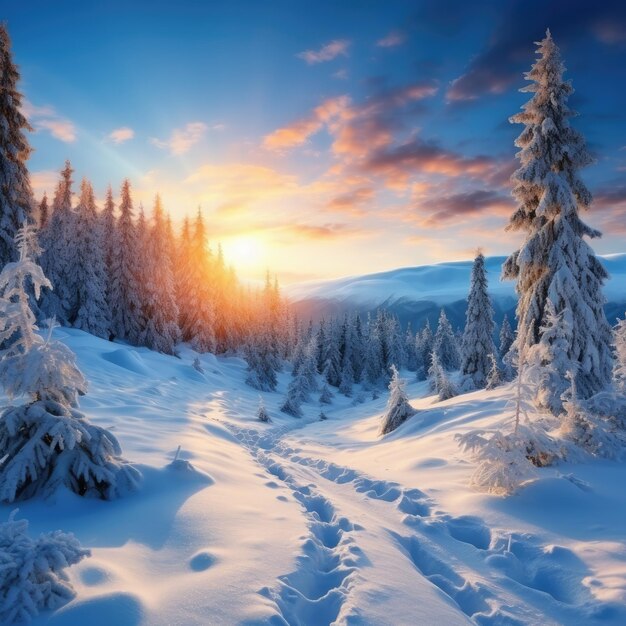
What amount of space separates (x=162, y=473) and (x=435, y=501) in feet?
17.5

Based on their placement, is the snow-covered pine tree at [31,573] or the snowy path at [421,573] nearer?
the snow-covered pine tree at [31,573]

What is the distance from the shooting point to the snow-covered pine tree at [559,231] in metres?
13.5

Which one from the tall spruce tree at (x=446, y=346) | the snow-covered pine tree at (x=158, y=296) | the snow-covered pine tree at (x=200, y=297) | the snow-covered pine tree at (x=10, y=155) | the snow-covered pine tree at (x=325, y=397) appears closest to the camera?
the snow-covered pine tree at (x=10, y=155)

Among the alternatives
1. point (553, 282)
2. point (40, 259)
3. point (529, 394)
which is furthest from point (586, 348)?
point (40, 259)

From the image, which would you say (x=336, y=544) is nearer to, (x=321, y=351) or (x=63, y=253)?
(x=63, y=253)

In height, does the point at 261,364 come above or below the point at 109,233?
below

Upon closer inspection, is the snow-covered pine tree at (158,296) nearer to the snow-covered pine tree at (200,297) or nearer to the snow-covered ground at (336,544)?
the snow-covered pine tree at (200,297)

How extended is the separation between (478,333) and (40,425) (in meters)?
31.8

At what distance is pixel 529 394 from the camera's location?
857 centimetres

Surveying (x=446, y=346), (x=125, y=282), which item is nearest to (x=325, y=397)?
(x=125, y=282)

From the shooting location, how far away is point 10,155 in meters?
21.1

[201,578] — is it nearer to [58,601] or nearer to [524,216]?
[58,601]

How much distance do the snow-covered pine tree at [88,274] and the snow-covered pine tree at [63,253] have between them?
1.65 ft

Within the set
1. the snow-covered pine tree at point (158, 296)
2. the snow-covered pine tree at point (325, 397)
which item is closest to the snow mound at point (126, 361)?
the snow-covered pine tree at point (158, 296)
